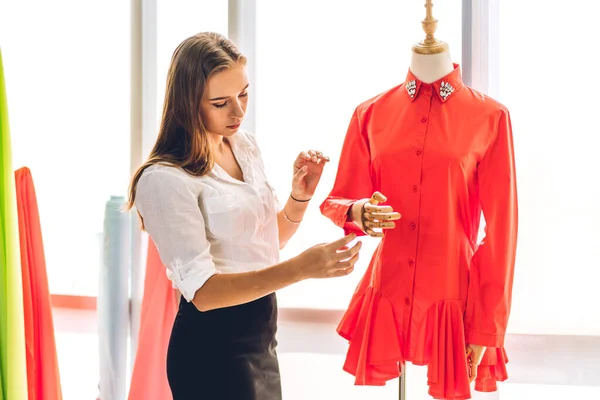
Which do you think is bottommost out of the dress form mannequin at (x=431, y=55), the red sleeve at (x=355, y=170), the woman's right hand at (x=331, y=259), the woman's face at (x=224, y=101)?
the woman's right hand at (x=331, y=259)

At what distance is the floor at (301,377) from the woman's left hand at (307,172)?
79 centimetres

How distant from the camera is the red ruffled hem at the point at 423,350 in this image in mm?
1742

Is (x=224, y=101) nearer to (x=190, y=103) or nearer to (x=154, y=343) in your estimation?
(x=190, y=103)

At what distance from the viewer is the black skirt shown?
5.60 ft

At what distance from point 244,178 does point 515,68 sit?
103cm

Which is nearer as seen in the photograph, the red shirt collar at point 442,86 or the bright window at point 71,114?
the red shirt collar at point 442,86

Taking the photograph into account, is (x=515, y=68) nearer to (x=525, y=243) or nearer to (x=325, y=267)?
(x=525, y=243)

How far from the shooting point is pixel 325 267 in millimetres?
1509

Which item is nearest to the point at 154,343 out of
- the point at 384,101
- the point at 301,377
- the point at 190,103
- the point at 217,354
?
the point at 301,377

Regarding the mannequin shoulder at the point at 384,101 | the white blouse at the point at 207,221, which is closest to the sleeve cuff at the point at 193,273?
the white blouse at the point at 207,221

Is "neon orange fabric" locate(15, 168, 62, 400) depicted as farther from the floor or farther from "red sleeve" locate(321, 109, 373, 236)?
"red sleeve" locate(321, 109, 373, 236)

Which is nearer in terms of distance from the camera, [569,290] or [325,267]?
[325,267]

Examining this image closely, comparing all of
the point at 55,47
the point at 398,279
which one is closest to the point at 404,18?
the point at 398,279

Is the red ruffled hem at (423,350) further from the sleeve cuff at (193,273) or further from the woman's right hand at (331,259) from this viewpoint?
the sleeve cuff at (193,273)
